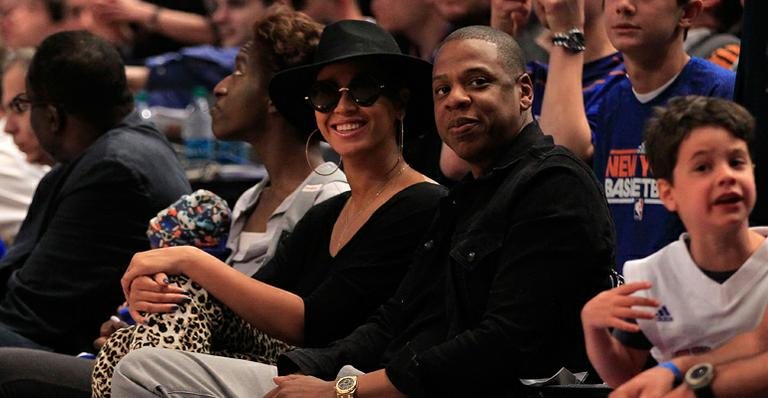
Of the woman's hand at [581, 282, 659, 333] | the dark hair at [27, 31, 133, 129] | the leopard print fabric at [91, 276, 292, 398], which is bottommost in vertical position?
the leopard print fabric at [91, 276, 292, 398]

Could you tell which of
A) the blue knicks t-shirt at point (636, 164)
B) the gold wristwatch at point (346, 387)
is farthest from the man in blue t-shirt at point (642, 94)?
the gold wristwatch at point (346, 387)

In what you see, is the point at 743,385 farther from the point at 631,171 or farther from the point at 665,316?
the point at 631,171

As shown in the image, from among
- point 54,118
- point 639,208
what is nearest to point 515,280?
point 639,208

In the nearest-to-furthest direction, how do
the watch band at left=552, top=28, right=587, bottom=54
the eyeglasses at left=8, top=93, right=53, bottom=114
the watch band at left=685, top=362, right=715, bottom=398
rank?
the watch band at left=685, top=362, right=715, bottom=398 → the watch band at left=552, top=28, right=587, bottom=54 → the eyeglasses at left=8, top=93, right=53, bottom=114

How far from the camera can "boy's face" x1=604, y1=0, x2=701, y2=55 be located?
4.07m

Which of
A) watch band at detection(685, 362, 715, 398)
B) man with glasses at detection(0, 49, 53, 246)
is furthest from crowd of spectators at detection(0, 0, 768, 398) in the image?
man with glasses at detection(0, 49, 53, 246)

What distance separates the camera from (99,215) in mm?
5172

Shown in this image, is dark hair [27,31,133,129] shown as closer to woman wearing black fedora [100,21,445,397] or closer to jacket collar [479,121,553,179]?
woman wearing black fedora [100,21,445,397]

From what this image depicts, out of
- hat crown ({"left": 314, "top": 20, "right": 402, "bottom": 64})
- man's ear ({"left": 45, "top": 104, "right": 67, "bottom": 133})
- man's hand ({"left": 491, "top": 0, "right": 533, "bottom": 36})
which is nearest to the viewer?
hat crown ({"left": 314, "top": 20, "right": 402, "bottom": 64})

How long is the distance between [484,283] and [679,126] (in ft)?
2.41

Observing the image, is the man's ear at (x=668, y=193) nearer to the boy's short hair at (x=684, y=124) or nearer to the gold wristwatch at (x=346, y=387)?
the boy's short hair at (x=684, y=124)

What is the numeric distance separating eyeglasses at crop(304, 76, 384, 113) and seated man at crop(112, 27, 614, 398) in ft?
1.44

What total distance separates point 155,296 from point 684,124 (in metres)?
1.68

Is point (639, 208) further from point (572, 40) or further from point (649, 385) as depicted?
point (649, 385)
